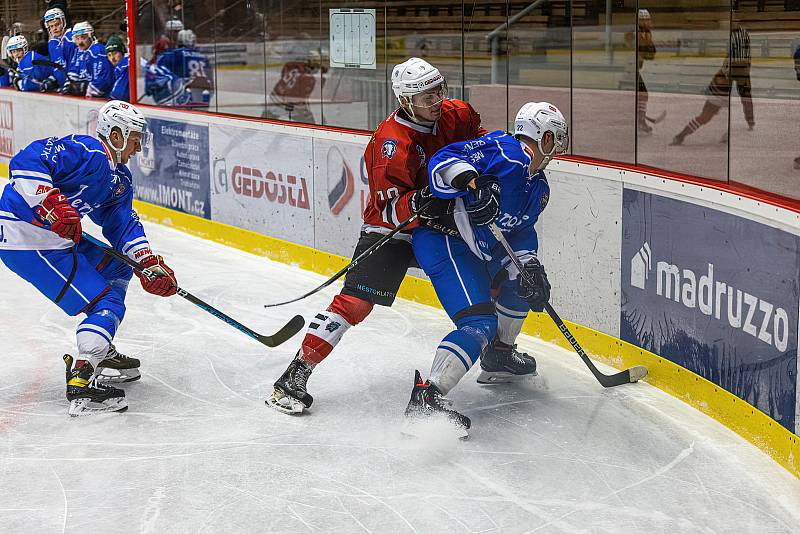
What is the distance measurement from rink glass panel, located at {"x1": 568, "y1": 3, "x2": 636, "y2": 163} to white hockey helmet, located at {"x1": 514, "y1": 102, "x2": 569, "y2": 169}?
99 centimetres

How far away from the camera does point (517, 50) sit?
5402 mm

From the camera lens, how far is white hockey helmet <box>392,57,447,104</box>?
11.7 feet

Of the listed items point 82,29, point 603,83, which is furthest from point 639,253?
point 82,29

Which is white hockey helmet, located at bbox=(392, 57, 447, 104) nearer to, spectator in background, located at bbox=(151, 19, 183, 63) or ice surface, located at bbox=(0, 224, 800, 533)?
ice surface, located at bbox=(0, 224, 800, 533)

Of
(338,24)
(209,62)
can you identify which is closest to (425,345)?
(338,24)

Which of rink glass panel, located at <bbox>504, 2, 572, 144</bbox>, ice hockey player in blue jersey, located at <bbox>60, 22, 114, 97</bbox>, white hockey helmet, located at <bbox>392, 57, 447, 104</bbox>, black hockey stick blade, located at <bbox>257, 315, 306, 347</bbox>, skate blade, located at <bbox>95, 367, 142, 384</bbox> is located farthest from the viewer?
ice hockey player in blue jersey, located at <bbox>60, 22, 114, 97</bbox>

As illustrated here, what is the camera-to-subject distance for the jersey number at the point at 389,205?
12.1 ft

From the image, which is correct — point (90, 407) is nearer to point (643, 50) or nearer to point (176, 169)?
point (643, 50)

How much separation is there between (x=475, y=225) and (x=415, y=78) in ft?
1.71

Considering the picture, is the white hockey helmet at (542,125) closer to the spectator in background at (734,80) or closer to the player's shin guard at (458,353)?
the player's shin guard at (458,353)

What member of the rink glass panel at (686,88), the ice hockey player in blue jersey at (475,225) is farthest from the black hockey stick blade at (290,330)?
the rink glass panel at (686,88)

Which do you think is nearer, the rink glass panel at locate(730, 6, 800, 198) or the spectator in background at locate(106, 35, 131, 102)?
the rink glass panel at locate(730, 6, 800, 198)

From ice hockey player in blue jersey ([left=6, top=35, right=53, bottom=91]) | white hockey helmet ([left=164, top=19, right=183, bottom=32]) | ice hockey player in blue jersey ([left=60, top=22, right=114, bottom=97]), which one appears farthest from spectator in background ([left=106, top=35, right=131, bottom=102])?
ice hockey player in blue jersey ([left=6, top=35, right=53, bottom=91])

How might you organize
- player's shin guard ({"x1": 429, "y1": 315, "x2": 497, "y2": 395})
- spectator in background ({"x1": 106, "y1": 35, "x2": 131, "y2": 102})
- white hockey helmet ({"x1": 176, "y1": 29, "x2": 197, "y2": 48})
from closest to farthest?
1. player's shin guard ({"x1": 429, "y1": 315, "x2": 497, "y2": 395})
2. white hockey helmet ({"x1": 176, "y1": 29, "x2": 197, "y2": 48})
3. spectator in background ({"x1": 106, "y1": 35, "x2": 131, "y2": 102})
